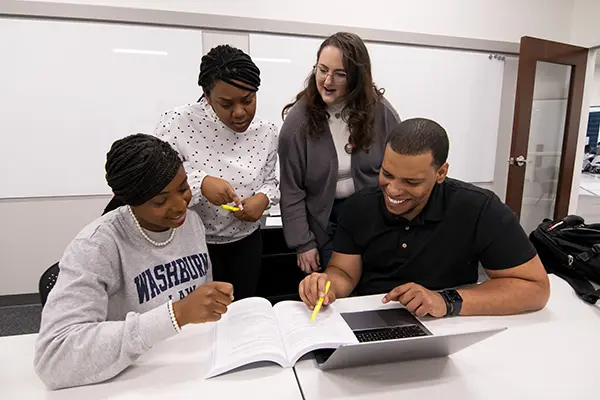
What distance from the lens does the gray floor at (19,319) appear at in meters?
2.34

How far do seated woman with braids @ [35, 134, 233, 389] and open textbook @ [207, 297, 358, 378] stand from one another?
0.29 ft

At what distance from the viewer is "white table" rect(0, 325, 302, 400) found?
2.52ft

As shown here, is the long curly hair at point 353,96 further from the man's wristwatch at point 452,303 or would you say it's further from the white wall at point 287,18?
the white wall at point 287,18

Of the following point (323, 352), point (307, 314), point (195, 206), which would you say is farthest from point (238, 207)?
point (323, 352)

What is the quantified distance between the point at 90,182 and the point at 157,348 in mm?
2144

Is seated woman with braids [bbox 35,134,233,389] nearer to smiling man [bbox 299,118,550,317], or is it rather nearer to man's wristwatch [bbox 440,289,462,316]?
smiling man [bbox 299,118,550,317]

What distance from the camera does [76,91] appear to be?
253cm

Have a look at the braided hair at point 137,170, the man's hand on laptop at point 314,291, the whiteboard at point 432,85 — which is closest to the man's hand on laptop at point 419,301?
the man's hand on laptop at point 314,291

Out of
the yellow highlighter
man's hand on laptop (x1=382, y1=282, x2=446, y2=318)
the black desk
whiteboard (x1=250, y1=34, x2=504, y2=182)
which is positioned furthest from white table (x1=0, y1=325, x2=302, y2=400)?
whiteboard (x1=250, y1=34, x2=504, y2=182)

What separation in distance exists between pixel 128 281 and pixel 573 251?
1633 millimetres

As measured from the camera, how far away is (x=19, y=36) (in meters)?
2.39

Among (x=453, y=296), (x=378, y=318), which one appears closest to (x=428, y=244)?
(x=453, y=296)

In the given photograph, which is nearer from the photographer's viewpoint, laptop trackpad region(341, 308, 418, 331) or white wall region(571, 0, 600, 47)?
laptop trackpad region(341, 308, 418, 331)

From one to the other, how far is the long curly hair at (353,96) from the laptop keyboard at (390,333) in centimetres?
80
